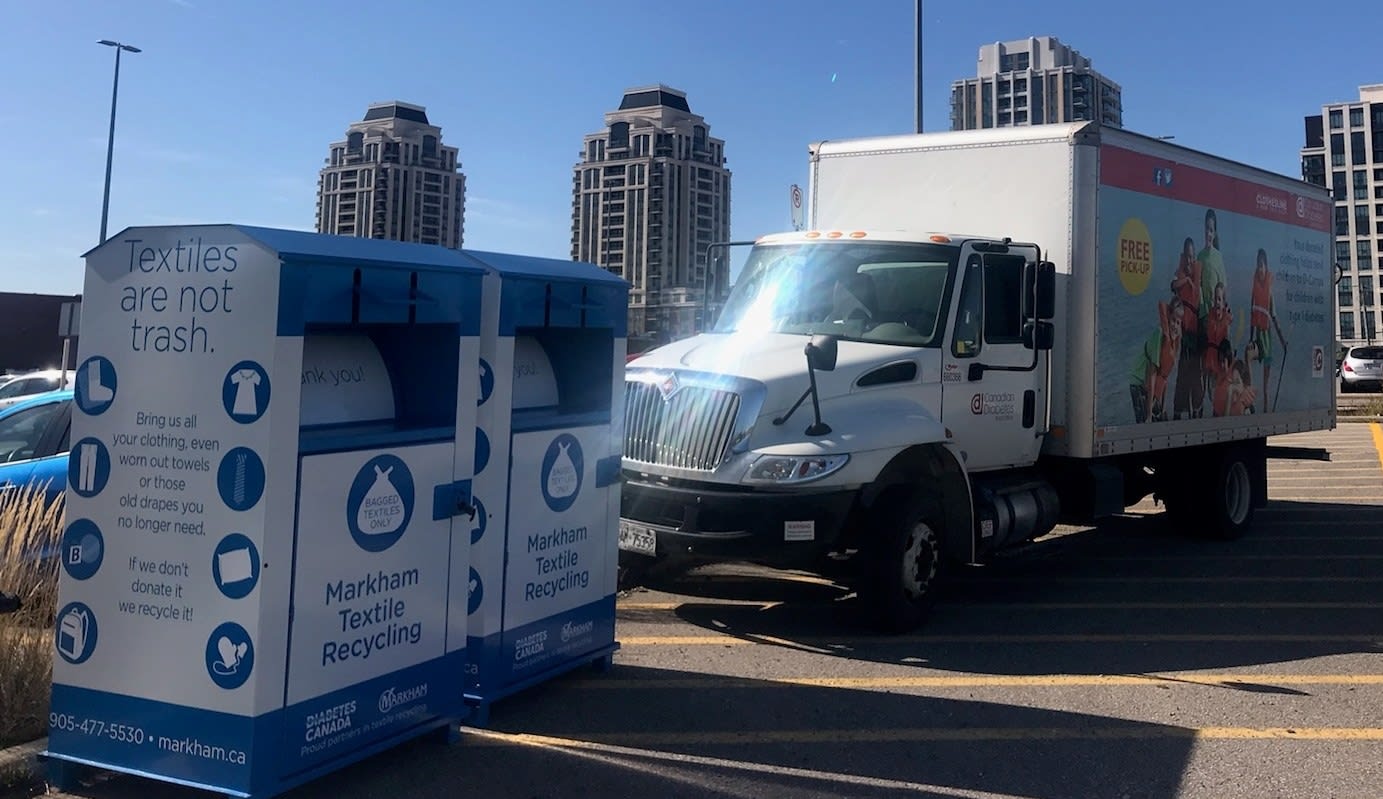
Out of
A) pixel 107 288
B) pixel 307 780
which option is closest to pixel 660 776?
pixel 307 780

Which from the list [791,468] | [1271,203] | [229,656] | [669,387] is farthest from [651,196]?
[229,656]

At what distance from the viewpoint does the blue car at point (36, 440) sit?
731 centimetres

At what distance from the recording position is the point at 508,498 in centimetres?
515

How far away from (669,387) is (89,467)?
3493 mm

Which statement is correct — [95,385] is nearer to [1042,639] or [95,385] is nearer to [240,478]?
[240,478]

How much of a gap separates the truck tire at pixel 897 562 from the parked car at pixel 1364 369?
37.3m

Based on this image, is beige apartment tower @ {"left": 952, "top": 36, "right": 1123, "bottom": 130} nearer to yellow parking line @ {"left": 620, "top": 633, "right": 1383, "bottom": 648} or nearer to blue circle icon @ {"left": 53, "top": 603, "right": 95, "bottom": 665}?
yellow parking line @ {"left": 620, "top": 633, "right": 1383, "bottom": 648}

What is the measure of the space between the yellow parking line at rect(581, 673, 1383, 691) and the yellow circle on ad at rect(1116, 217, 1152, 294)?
3458mm

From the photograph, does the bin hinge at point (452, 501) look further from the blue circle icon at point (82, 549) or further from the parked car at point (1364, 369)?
the parked car at point (1364, 369)

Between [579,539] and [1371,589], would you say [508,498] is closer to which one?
[579,539]

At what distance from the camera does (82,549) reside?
13.8 feet

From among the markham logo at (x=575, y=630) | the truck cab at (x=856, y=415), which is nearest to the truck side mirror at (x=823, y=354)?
the truck cab at (x=856, y=415)

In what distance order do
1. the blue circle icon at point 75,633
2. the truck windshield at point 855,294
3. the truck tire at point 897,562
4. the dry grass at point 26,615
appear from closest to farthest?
the blue circle icon at point 75,633
the dry grass at point 26,615
the truck tire at point 897,562
the truck windshield at point 855,294

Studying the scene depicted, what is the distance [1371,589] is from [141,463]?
8712 millimetres
